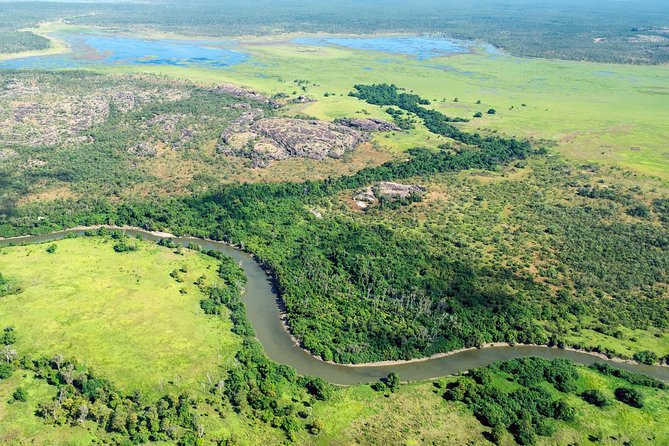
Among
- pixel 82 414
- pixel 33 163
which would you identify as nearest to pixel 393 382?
pixel 82 414

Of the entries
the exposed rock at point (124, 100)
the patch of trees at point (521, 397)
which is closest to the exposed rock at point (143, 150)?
the exposed rock at point (124, 100)

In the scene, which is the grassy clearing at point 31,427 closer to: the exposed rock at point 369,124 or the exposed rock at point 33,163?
the exposed rock at point 33,163

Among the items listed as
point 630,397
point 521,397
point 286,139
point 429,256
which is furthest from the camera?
point 286,139

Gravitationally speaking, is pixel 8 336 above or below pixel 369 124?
below

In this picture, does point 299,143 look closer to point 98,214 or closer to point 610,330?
point 98,214

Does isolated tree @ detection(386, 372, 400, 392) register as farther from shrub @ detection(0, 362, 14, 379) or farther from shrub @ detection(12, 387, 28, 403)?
shrub @ detection(0, 362, 14, 379)

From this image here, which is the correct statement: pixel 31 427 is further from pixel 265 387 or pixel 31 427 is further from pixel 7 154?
pixel 7 154
